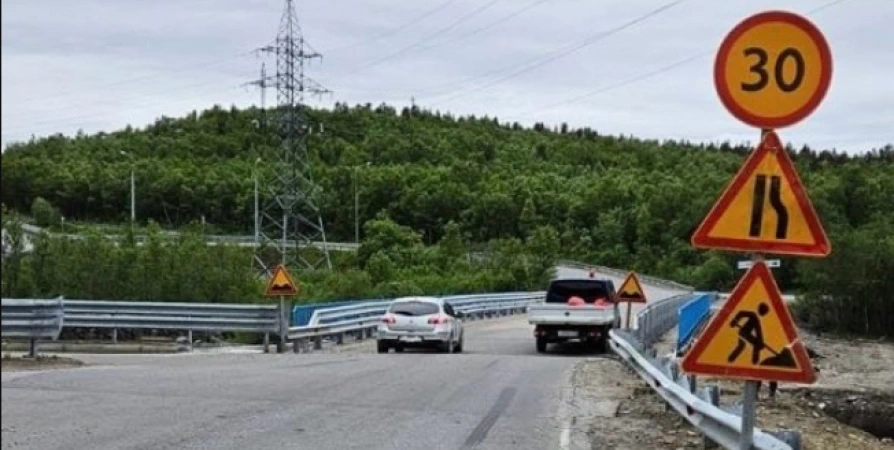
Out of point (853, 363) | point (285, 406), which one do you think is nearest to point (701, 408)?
point (285, 406)

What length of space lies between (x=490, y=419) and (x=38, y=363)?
9623 mm

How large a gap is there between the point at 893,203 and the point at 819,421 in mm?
104748

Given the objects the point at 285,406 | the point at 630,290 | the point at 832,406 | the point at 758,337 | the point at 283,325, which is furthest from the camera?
the point at 630,290

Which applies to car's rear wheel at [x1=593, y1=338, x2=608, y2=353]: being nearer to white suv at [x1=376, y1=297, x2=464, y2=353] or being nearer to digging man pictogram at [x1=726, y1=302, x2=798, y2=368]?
white suv at [x1=376, y1=297, x2=464, y2=353]

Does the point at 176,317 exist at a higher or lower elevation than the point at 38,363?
higher

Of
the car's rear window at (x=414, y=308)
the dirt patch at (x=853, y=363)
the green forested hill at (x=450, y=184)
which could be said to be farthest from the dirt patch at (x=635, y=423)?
the green forested hill at (x=450, y=184)

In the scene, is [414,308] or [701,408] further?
[414,308]

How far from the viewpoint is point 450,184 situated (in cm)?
11262

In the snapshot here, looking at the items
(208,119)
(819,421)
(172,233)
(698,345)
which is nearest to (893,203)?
(208,119)

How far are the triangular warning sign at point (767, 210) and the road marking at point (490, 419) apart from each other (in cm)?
484

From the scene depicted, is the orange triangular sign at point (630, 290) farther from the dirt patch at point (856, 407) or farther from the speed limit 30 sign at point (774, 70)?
the speed limit 30 sign at point (774, 70)

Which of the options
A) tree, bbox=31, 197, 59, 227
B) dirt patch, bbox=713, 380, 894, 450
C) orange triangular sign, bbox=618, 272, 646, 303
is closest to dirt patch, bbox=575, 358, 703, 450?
dirt patch, bbox=713, 380, 894, 450

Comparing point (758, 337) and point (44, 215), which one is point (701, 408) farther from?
point (44, 215)

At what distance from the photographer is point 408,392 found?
591 inches
